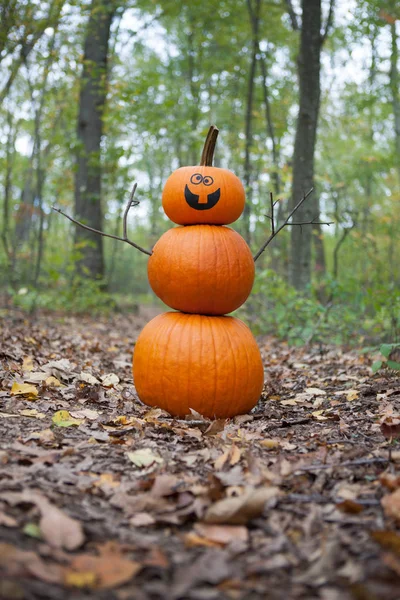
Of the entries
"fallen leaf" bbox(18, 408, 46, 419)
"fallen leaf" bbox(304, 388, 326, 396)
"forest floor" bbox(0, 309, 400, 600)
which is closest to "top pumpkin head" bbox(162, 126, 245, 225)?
"forest floor" bbox(0, 309, 400, 600)

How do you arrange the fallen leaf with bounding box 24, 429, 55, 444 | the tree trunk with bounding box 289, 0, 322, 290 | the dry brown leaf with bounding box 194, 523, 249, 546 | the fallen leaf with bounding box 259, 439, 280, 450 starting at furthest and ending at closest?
the tree trunk with bounding box 289, 0, 322, 290 < the fallen leaf with bounding box 259, 439, 280, 450 < the fallen leaf with bounding box 24, 429, 55, 444 < the dry brown leaf with bounding box 194, 523, 249, 546

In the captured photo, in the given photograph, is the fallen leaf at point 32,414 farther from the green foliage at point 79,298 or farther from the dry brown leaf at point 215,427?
the green foliage at point 79,298

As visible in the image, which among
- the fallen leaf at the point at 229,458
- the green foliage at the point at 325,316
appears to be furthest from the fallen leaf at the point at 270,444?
the green foliage at the point at 325,316

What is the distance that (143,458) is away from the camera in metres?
2.32

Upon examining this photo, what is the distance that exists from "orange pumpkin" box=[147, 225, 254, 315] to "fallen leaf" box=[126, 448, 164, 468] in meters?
1.26

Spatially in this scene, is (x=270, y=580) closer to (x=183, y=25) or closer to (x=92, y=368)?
(x=92, y=368)

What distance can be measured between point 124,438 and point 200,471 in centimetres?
63

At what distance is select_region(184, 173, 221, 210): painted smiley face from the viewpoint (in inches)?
135

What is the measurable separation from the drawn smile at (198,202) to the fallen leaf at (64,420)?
1589mm

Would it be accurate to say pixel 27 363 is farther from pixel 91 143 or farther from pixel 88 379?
pixel 91 143

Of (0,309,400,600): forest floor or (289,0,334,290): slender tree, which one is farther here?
(289,0,334,290): slender tree

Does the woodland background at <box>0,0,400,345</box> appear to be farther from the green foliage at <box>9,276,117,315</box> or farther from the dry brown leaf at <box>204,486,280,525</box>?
the dry brown leaf at <box>204,486,280,525</box>

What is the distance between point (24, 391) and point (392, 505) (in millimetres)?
2321

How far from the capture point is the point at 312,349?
629cm
